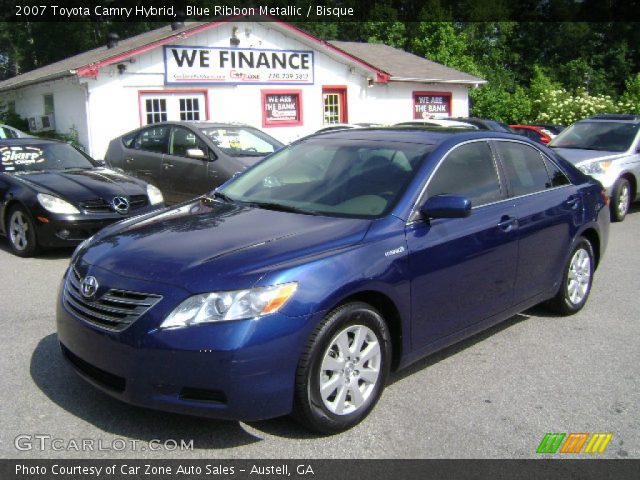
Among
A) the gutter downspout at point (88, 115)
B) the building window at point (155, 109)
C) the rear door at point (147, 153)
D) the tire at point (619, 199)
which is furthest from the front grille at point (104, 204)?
the building window at point (155, 109)

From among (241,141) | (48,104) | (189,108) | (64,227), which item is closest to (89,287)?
(64,227)

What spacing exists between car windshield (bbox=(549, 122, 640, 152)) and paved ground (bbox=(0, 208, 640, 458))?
6769 millimetres

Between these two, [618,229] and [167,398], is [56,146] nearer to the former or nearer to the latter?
[167,398]

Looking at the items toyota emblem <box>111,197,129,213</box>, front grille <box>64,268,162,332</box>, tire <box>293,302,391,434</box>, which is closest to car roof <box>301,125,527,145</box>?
tire <box>293,302,391,434</box>

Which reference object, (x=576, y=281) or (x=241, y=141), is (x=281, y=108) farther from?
(x=576, y=281)

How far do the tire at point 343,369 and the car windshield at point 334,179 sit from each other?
0.73 metres

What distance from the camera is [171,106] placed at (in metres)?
17.8

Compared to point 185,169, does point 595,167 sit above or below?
below

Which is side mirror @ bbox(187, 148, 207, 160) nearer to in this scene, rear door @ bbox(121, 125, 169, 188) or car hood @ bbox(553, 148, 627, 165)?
rear door @ bbox(121, 125, 169, 188)

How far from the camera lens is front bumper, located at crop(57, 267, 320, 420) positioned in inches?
127

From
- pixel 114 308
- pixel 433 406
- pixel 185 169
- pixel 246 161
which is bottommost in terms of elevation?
pixel 433 406

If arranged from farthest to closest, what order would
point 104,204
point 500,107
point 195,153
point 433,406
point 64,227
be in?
point 500,107, point 195,153, point 104,204, point 64,227, point 433,406

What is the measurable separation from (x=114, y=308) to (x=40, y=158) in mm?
6234

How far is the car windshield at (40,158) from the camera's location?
8.72 m
